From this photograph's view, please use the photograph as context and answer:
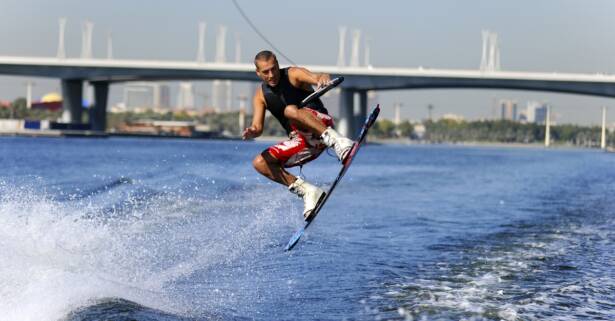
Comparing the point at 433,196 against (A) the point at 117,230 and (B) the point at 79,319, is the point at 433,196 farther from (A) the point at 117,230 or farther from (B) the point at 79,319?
(B) the point at 79,319

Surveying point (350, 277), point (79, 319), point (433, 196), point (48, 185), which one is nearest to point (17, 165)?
point (48, 185)

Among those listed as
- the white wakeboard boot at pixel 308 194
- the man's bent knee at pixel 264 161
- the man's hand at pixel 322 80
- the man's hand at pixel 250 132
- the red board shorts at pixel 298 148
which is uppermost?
the man's hand at pixel 322 80

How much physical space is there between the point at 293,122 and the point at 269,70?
2.37 feet

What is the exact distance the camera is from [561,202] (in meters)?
33.6

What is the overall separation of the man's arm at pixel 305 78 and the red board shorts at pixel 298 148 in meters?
0.64

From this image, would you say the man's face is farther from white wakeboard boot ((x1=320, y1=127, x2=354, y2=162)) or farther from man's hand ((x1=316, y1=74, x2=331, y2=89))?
white wakeboard boot ((x1=320, y1=127, x2=354, y2=162))

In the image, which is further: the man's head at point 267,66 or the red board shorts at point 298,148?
the red board shorts at point 298,148

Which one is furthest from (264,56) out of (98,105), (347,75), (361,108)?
(98,105)

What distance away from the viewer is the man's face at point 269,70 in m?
10.5

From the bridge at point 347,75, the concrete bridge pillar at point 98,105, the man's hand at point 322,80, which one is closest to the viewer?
the man's hand at point 322,80

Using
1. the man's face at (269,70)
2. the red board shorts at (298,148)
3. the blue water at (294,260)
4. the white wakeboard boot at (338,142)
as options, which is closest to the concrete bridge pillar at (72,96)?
the blue water at (294,260)

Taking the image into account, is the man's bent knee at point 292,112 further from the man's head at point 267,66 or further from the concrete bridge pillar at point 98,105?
the concrete bridge pillar at point 98,105

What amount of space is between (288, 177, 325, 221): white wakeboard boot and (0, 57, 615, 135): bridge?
94.7 metres

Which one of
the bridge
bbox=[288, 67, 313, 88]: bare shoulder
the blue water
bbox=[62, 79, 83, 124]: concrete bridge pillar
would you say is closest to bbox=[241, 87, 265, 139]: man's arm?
bbox=[288, 67, 313, 88]: bare shoulder
